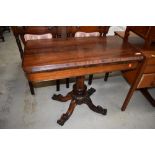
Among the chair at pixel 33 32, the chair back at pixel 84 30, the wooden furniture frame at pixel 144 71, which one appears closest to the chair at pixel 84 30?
the chair back at pixel 84 30

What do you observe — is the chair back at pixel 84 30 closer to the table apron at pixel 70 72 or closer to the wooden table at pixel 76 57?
the wooden table at pixel 76 57

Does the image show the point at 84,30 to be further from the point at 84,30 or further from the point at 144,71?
the point at 144,71

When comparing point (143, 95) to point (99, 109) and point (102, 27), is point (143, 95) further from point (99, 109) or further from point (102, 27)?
point (102, 27)

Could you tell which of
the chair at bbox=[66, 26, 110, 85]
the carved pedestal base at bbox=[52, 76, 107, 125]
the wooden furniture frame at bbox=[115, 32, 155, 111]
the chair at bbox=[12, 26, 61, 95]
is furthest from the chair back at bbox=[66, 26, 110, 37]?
the carved pedestal base at bbox=[52, 76, 107, 125]

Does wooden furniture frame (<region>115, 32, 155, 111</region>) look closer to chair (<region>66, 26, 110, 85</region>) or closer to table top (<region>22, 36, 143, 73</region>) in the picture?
table top (<region>22, 36, 143, 73</region>)

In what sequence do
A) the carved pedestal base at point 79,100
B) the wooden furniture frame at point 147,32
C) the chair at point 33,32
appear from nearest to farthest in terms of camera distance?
the wooden furniture frame at point 147,32 < the chair at point 33,32 < the carved pedestal base at point 79,100

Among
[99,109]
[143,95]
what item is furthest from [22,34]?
[143,95]

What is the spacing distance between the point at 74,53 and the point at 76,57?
0.26 ft

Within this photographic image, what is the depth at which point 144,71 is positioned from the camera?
1401 millimetres

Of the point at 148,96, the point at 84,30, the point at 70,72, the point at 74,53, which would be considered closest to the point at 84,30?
the point at 84,30

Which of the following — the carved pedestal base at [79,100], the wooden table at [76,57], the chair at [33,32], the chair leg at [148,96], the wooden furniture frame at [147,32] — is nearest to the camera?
the wooden table at [76,57]

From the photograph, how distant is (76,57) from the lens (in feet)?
3.61

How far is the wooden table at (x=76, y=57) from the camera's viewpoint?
3.30 feet

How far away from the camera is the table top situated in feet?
3.30
